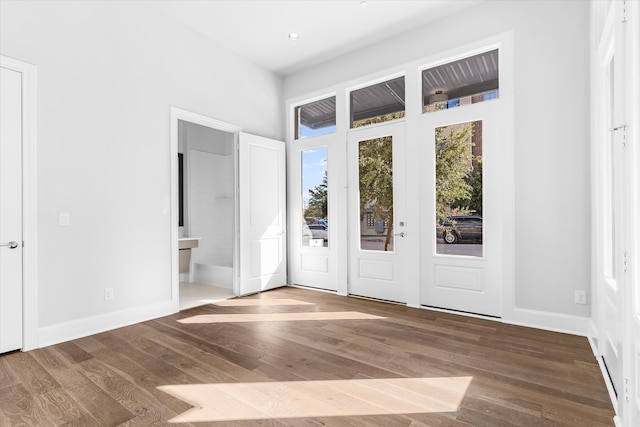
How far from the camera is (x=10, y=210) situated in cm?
286

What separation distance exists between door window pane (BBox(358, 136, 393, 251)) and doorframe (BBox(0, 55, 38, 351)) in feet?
11.4

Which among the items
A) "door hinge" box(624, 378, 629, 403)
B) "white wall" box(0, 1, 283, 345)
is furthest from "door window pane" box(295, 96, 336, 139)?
"door hinge" box(624, 378, 629, 403)

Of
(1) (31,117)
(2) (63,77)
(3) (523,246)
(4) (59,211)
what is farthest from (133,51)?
(3) (523,246)

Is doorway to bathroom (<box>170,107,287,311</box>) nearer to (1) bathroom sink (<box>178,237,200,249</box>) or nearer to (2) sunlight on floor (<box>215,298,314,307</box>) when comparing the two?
(1) bathroom sink (<box>178,237,200,249</box>)

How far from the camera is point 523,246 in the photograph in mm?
3459

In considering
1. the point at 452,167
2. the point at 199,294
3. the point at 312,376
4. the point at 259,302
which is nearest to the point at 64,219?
the point at 199,294

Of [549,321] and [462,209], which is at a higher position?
[462,209]

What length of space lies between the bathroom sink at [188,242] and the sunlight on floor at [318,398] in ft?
11.6

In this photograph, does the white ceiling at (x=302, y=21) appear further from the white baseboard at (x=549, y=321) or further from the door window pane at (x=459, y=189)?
the white baseboard at (x=549, y=321)

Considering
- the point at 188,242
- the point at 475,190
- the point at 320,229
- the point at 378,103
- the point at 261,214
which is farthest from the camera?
the point at 188,242

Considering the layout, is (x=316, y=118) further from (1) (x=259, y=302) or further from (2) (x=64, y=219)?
(2) (x=64, y=219)

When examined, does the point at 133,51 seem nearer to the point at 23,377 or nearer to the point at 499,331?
the point at 23,377

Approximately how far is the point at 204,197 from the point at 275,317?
10.7 feet

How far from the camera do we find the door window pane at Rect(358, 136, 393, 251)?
4414 millimetres
